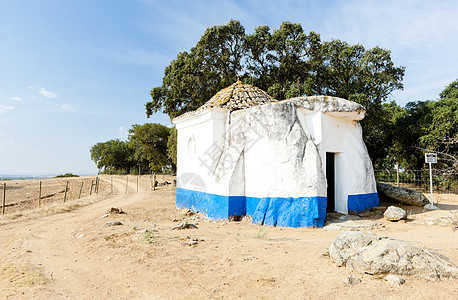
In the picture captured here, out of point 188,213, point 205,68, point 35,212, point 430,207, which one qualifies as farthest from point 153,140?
point 430,207

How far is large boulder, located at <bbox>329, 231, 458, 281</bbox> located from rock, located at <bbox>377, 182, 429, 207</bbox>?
824cm

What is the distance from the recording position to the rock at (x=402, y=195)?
11352 millimetres

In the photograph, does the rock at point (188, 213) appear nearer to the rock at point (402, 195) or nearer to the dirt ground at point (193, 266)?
the dirt ground at point (193, 266)

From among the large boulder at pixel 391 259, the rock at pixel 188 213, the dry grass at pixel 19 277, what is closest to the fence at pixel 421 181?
the rock at pixel 188 213

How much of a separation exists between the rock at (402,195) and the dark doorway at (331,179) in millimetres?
3207

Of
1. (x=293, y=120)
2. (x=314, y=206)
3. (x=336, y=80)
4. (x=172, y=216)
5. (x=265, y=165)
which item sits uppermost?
(x=336, y=80)

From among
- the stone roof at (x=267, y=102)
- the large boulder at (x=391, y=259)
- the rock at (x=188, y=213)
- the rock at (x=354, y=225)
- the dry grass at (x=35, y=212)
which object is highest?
the stone roof at (x=267, y=102)

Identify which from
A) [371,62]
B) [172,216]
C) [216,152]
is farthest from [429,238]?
[371,62]

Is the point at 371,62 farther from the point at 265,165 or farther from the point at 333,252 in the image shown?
the point at 333,252

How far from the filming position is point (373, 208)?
10.3m

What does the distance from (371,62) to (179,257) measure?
57.7 ft

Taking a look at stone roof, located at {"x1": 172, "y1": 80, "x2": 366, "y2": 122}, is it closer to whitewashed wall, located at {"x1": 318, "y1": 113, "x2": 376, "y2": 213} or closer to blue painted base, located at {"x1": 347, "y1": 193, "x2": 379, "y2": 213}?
whitewashed wall, located at {"x1": 318, "y1": 113, "x2": 376, "y2": 213}

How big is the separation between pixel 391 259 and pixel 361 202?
21.4ft

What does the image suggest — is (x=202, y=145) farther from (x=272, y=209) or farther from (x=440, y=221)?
(x=440, y=221)
